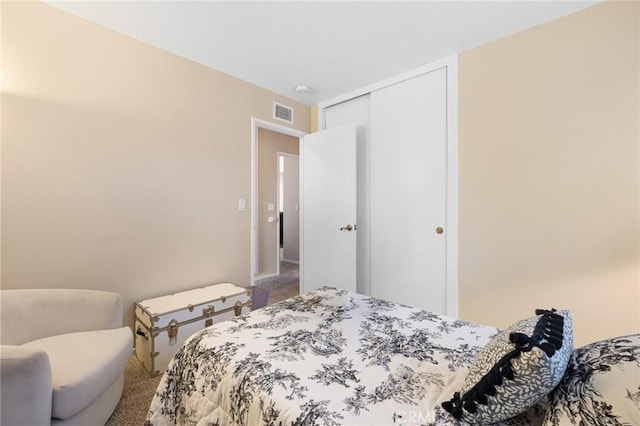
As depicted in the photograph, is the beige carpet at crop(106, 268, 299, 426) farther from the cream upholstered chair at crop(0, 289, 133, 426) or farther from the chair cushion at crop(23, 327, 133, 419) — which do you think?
the chair cushion at crop(23, 327, 133, 419)

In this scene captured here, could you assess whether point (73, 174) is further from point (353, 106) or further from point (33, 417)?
point (353, 106)

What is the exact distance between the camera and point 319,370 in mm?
962

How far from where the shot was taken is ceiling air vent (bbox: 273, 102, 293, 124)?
306 centimetres

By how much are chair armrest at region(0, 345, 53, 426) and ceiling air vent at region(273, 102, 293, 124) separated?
2.68 m

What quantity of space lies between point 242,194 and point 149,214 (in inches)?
34.3

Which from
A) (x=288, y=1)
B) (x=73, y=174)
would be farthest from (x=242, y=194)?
(x=288, y=1)

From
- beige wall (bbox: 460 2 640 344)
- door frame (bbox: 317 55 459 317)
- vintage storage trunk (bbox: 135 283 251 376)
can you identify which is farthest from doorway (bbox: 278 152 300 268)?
beige wall (bbox: 460 2 640 344)

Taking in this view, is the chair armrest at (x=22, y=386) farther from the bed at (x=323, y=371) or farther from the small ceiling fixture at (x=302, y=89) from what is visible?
the small ceiling fixture at (x=302, y=89)

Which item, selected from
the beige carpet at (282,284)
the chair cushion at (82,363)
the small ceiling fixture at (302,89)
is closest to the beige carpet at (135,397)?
the chair cushion at (82,363)

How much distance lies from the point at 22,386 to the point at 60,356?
0.39 m

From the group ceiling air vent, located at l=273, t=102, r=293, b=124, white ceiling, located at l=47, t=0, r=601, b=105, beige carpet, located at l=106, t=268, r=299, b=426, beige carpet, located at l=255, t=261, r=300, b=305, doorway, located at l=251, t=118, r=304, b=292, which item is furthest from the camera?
doorway, located at l=251, t=118, r=304, b=292

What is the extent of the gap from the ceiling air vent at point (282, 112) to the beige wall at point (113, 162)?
39 cm

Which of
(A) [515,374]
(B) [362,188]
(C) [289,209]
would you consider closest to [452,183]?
(B) [362,188]

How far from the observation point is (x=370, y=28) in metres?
1.99
